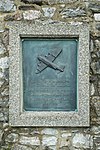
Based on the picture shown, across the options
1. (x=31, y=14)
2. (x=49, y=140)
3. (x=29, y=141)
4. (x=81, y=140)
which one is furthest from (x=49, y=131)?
(x=31, y=14)

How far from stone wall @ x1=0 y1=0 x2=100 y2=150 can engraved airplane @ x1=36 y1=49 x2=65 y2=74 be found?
13.1 inches

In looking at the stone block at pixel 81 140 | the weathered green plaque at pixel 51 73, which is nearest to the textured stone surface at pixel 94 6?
the weathered green plaque at pixel 51 73

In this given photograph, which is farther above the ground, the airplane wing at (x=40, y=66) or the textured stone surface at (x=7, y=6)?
the textured stone surface at (x=7, y=6)

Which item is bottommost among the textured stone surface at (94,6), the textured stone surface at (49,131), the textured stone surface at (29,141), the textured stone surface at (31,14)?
the textured stone surface at (29,141)

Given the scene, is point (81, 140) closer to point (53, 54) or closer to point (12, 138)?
point (12, 138)

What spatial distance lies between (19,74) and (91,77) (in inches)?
30.4

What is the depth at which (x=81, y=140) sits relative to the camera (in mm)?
4461

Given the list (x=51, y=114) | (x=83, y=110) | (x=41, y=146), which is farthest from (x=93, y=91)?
(x=41, y=146)

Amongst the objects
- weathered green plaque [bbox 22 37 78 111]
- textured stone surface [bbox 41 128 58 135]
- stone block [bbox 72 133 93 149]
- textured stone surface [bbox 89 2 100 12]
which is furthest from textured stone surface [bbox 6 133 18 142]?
textured stone surface [bbox 89 2 100 12]

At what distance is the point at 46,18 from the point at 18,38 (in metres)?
0.37

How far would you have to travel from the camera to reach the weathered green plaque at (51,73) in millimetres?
4496

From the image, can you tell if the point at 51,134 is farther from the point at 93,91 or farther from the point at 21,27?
the point at 21,27

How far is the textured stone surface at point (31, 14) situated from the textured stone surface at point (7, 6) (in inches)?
5.6

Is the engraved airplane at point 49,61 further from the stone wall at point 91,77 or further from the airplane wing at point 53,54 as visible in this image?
the stone wall at point 91,77
